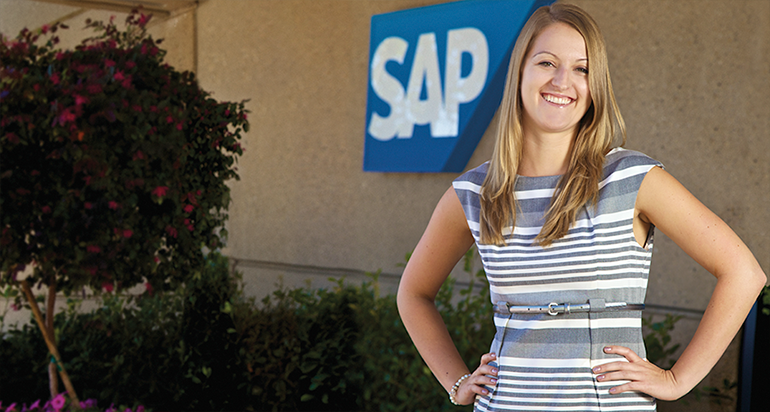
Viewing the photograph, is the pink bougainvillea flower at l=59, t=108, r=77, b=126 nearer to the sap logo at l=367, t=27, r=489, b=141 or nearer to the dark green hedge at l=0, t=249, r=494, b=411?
the dark green hedge at l=0, t=249, r=494, b=411

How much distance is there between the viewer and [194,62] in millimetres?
6352

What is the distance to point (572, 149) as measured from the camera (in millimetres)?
1552

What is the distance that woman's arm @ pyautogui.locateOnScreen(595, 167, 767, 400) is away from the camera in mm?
1397

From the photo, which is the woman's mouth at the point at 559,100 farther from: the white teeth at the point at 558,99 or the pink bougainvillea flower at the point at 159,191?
the pink bougainvillea flower at the point at 159,191

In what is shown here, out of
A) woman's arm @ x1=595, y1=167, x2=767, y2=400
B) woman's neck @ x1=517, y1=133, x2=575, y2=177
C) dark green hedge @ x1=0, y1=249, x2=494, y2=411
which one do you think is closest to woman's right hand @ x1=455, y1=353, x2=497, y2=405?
woman's arm @ x1=595, y1=167, x2=767, y2=400

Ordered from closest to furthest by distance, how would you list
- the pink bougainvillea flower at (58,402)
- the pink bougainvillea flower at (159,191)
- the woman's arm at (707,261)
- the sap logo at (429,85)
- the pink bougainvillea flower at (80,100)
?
the woman's arm at (707,261)
the pink bougainvillea flower at (80,100)
the pink bougainvillea flower at (159,191)
the pink bougainvillea flower at (58,402)
the sap logo at (429,85)

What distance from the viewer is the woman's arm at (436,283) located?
1.74 meters

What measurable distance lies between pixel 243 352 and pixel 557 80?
3.17 meters

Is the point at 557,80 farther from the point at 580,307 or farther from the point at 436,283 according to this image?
the point at 436,283

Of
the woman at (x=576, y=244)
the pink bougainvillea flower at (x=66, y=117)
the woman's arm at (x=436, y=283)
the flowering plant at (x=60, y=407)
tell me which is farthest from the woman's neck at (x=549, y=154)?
the flowering plant at (x=60, y=407)

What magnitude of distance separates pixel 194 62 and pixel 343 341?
351 centimetres

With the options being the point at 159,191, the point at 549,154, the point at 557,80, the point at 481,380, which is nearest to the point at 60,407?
the point at 159,191

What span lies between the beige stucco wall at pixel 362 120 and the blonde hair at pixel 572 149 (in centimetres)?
194

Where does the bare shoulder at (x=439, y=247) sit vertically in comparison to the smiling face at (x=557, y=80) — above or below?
below
